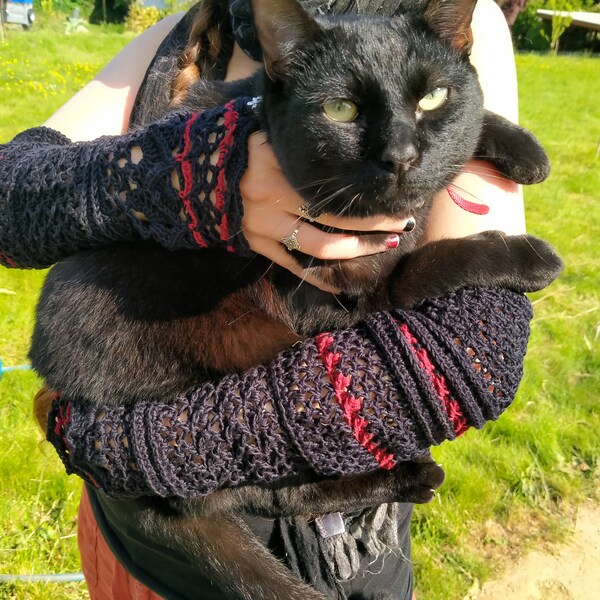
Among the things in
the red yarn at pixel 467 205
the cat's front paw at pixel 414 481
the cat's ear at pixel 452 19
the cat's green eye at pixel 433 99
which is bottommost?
the cat's front paw at pixel 414 481

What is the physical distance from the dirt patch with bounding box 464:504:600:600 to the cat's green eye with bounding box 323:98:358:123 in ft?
5.43

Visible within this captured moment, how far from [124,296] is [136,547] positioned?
0.48 metres

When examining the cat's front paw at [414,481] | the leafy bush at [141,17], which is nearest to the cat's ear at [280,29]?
the cat's front paw at [414,481]

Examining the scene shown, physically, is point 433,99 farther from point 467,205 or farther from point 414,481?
point 414,481

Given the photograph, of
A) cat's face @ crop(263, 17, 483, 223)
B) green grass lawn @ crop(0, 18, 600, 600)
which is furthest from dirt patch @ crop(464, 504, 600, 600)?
cat's face @ crop(263, 17, 483, 223)

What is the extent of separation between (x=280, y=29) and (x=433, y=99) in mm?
284

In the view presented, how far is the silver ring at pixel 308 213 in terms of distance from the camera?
1003 millimetres

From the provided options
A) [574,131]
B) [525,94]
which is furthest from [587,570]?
[525,94]

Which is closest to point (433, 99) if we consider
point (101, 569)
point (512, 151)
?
point (512, 151)

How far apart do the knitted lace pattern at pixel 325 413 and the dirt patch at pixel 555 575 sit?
1.34 meters

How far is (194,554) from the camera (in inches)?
40.3

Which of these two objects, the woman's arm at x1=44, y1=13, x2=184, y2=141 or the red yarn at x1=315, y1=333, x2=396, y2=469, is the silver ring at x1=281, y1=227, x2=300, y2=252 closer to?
the red yarn at x1=315, y1=333, x2=396, y2=469

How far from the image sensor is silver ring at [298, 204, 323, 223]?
1003mm

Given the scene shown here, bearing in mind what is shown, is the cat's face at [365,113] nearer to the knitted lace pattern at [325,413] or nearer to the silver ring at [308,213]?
the silver ring at [308,213]
